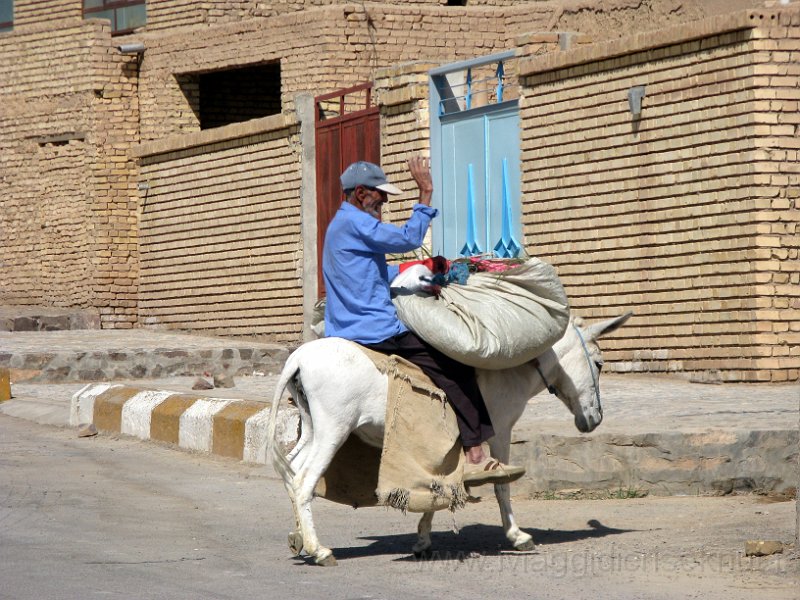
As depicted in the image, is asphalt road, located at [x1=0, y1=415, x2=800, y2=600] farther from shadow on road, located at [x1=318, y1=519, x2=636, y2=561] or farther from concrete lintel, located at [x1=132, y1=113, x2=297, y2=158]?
concrete lintel, located at [x1=132, y1=113, x2=297, y2=158]

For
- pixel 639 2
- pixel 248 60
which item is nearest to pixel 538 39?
pixel 639 2

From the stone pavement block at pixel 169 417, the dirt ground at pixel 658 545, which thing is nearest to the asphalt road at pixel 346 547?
the dirt ground at pixel 658 545

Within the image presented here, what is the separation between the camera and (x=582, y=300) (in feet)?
52.1


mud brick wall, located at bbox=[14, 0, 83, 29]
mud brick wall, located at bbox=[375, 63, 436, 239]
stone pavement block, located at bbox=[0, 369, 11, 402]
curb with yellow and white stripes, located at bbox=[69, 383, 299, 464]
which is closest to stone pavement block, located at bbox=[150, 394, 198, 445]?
curb with yellow and white stripes, located at bbox=[69, 383, 299, 464]

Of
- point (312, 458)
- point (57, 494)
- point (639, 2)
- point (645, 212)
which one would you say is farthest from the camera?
point (639, 2)

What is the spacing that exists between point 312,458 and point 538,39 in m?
10.8

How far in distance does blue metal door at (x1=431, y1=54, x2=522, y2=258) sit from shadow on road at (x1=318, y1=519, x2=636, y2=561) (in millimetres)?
9037

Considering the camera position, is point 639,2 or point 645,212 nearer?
point 645,212

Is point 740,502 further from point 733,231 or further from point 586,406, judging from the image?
point 733,231

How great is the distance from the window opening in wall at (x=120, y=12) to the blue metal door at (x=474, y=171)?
988 cm

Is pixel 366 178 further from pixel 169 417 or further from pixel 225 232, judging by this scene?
pixel 225 232

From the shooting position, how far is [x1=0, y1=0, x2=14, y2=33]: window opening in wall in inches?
1116

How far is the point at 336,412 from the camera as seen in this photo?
21.7 ft

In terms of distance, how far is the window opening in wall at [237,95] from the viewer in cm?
2609
